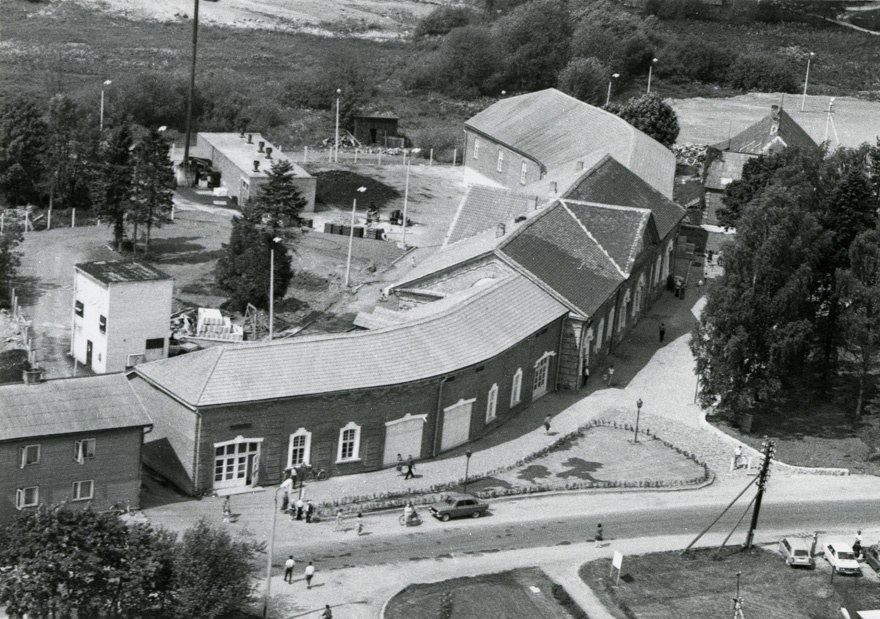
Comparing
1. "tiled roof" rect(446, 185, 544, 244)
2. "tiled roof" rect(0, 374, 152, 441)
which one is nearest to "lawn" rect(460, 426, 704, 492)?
"tiled roof" rect(0, 374, 152, 441)

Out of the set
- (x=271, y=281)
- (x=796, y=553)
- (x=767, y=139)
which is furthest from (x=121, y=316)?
(x=767, y=139)

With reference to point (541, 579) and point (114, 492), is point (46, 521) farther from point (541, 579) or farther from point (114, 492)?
point (541, 579)

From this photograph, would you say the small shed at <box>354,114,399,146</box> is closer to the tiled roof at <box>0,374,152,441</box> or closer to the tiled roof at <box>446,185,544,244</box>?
the tiled roof at <box>446,185,544,244</box>

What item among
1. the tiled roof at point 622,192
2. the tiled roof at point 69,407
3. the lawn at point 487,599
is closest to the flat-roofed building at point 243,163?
the tiled roof at point 622,192

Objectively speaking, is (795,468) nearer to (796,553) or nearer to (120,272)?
(796,553)

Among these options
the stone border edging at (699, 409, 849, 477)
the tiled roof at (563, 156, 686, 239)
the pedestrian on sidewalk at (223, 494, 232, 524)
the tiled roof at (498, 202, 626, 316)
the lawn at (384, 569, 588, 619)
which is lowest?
the lawn at (384, 569, 588, 619)

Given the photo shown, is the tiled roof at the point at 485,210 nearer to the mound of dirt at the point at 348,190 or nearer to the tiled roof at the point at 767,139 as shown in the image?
the mound of dirt at the point at 348,190
